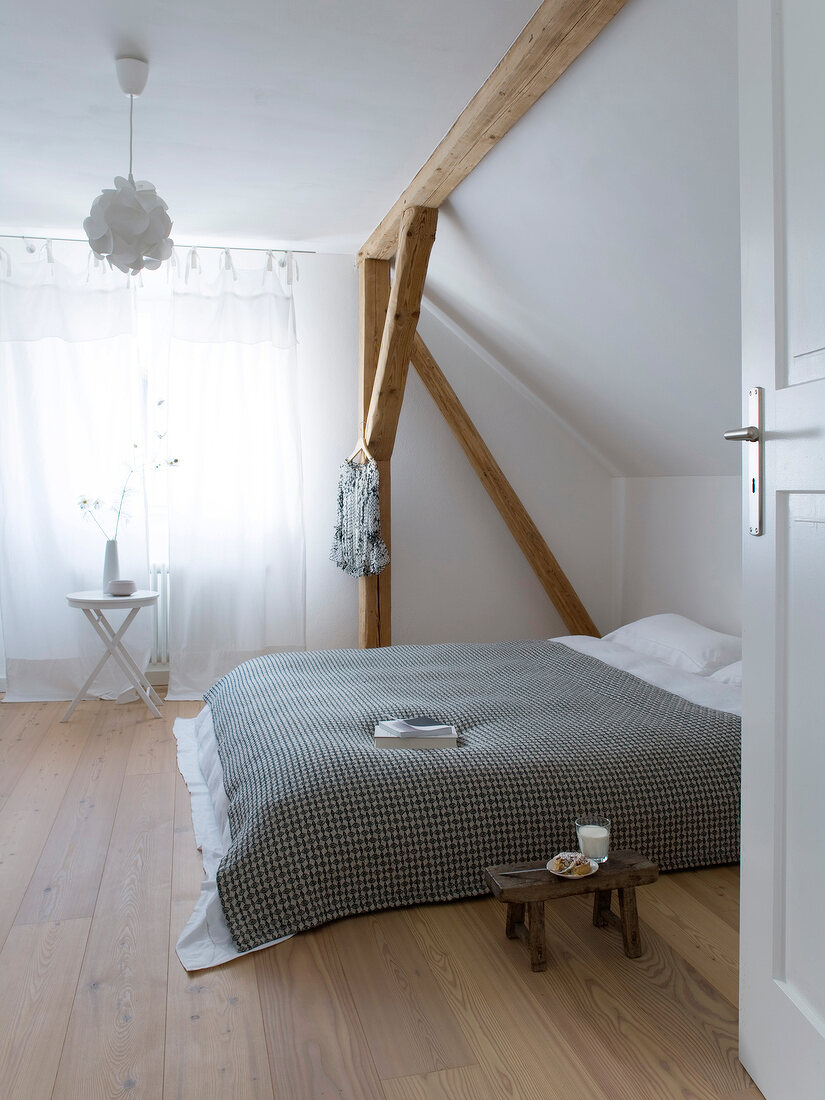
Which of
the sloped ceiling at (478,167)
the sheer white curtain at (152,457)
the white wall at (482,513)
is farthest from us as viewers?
the white wall at (482,513)

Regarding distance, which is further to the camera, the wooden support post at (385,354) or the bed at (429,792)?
the wooden support post at (385,354)

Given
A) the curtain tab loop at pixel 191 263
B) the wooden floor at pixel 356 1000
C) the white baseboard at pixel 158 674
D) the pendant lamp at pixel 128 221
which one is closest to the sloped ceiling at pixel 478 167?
the curtain tab loop at pixel 191 263

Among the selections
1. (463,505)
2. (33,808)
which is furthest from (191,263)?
(33,808)

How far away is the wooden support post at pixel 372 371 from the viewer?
14.5ft

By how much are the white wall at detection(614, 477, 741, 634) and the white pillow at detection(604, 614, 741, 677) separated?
0.29m

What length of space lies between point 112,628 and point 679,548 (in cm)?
271

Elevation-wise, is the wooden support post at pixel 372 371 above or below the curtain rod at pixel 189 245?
below

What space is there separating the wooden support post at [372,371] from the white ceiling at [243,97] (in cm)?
48

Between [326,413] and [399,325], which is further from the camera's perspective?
[326,413]

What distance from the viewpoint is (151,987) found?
188cm

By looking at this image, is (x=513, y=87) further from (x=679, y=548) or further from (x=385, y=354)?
(x=679, y=548)

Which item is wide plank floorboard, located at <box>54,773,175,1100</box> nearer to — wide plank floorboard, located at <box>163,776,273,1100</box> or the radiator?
wide plank floorboard, located at <box>163,776,273,1100</box>

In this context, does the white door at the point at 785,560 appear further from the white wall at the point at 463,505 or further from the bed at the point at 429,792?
the white wall at the point at 463,505

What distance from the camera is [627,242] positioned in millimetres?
2881
